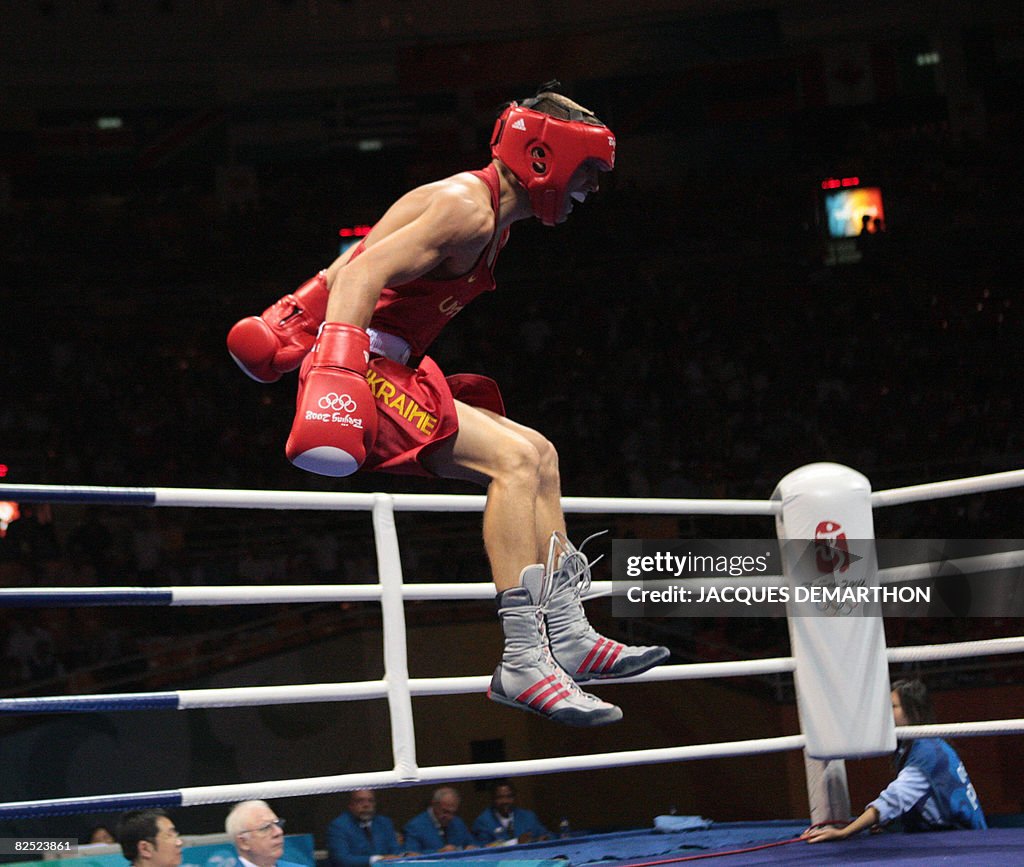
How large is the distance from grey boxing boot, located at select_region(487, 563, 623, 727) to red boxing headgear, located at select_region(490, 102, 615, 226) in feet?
2.24

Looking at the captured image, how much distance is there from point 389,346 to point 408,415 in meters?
0.18

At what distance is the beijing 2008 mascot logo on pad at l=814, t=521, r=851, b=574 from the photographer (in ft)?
9.86

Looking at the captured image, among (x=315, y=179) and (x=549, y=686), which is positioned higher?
(x=315, y=179)

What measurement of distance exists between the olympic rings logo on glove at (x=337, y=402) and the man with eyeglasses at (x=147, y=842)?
5.83ft

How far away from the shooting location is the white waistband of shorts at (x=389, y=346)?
2.26 meters

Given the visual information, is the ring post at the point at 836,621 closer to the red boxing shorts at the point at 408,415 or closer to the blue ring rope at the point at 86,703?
the red boxing shorts at the point at 408,415

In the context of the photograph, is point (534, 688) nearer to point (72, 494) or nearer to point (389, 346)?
point (389, 346)

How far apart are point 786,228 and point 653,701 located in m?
5.22

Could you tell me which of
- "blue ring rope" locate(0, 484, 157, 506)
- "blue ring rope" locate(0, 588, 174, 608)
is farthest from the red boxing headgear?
"blue ring rope" locate(0, 588, 174, 608)

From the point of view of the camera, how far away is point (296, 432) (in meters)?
1.93

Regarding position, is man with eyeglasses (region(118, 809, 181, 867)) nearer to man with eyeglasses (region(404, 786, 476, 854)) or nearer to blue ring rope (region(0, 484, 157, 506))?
blue ring rope (region(0, 484, 157, 506))

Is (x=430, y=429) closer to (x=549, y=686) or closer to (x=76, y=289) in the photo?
(x=549, y=686)

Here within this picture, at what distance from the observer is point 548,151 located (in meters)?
2.20

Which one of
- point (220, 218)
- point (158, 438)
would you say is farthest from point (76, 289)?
point (158, 438)
